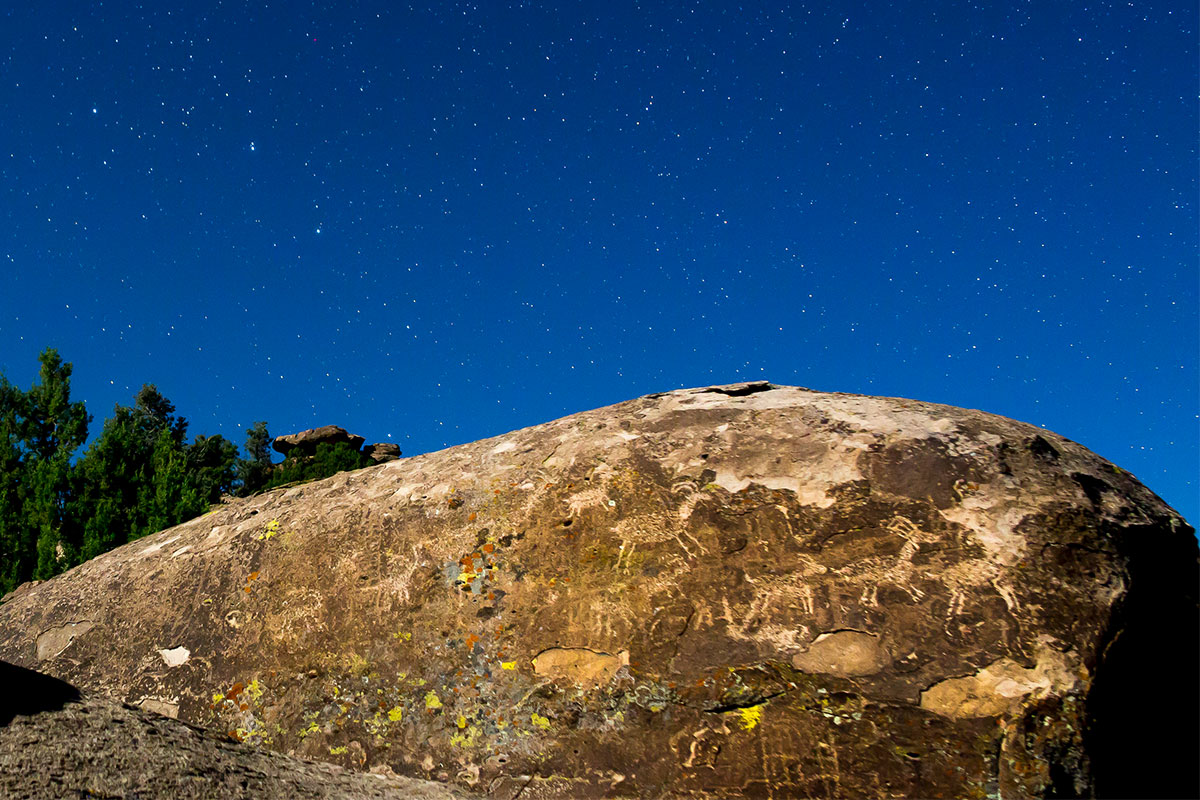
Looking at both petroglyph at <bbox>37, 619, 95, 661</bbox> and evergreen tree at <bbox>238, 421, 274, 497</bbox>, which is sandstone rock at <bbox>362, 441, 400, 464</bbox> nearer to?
evergreen tree at <bbox>238, 421, 274, 497</bbox>

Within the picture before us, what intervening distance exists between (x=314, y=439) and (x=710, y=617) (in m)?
34.1

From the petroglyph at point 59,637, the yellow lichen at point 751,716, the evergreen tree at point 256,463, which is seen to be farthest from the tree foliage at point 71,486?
the evergreen tree at point 256,463

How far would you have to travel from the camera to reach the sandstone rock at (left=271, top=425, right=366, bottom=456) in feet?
109

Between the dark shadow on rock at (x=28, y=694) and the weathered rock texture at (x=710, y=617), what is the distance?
71cm

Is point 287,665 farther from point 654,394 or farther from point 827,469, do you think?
point 827,469

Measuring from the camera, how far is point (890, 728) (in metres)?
2.40

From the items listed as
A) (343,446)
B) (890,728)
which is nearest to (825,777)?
(890,728)

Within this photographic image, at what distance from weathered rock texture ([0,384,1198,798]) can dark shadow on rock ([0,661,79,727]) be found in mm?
714

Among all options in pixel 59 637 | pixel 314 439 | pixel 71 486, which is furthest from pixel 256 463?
pixel 59 637

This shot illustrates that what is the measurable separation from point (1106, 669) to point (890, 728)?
0.82 metres

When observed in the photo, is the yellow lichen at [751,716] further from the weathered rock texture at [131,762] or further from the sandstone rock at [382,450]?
the sandstone rock at [382,450]

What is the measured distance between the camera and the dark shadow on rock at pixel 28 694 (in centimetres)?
221

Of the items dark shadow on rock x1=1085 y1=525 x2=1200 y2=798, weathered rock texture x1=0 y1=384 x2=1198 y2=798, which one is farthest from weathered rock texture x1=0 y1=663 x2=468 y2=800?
dark shadow on rock x1=1085 y1=525 x2=1200 y2=798

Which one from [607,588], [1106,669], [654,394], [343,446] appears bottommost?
[1106,669]
